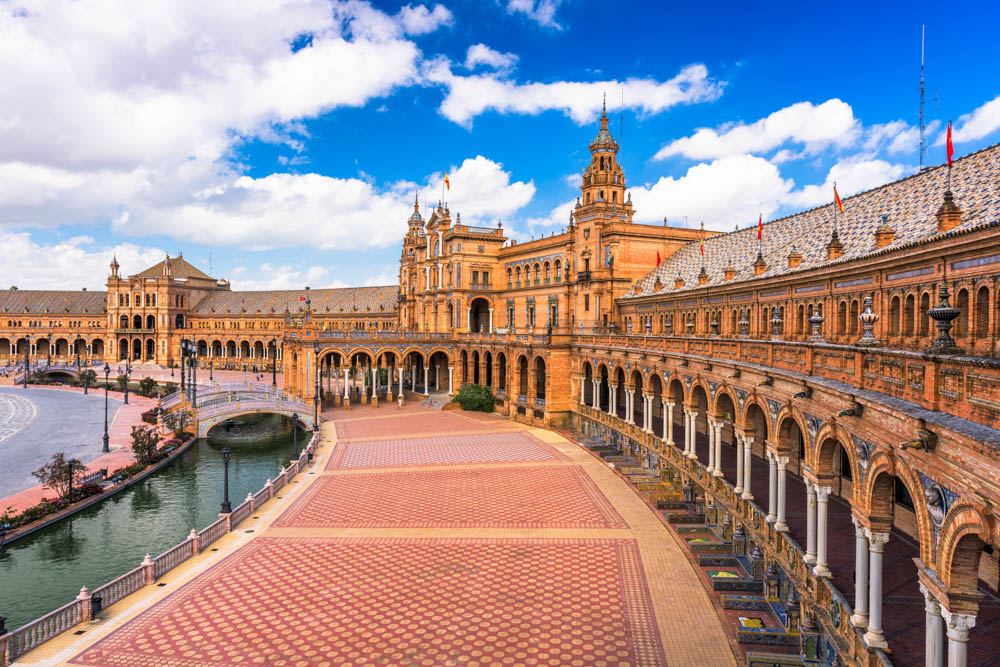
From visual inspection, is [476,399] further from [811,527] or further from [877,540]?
[877,540]

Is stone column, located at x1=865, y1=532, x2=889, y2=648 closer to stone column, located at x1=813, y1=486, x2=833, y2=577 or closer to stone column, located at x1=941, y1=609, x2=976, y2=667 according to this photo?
stone column, located at x1=813, y1=486, x2=833, y2=577

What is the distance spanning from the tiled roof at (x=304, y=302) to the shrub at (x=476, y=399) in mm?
39044

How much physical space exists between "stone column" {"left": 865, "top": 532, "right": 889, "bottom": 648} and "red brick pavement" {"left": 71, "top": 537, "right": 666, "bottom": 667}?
528 cm

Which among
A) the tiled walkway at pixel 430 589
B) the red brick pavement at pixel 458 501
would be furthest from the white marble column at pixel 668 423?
the red brick pavement at pixel 458 501

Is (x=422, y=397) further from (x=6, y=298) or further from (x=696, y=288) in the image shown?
(x=6, y=298)

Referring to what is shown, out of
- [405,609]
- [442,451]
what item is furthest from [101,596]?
[442,451]

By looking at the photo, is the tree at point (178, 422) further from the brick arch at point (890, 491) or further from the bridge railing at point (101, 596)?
the brick arch at point (890, 491)

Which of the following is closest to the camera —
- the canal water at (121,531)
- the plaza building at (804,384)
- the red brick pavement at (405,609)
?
the plaza building at (804,384)

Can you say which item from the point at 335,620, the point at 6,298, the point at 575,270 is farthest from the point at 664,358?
the point at 6,298

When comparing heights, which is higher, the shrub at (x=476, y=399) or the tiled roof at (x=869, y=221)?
the tiled roof at (x=869, y=221)

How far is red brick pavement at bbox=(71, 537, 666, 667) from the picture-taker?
594 inches

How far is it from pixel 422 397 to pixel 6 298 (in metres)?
85.6

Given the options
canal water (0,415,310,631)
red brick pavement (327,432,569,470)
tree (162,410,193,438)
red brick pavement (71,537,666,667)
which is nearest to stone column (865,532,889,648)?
red brick pavement (71,537,666,667)

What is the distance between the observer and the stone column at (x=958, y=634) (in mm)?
8148
